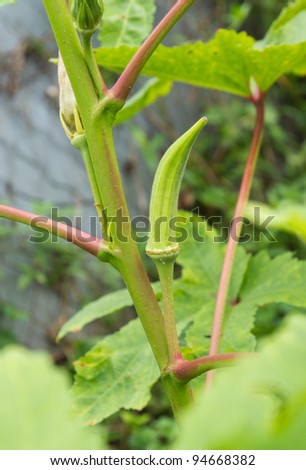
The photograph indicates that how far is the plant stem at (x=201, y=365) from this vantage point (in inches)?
18.7

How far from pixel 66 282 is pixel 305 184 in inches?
49.6

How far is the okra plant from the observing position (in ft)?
0.67

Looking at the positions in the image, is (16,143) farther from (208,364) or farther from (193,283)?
(208,364)

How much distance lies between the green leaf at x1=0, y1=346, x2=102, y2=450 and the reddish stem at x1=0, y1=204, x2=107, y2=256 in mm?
319

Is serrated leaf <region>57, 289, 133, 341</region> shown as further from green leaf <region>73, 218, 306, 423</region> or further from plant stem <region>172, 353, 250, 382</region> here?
plant stem <region>172, 353, 250, 382</region>

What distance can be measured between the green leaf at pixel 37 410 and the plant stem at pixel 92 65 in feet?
1.17

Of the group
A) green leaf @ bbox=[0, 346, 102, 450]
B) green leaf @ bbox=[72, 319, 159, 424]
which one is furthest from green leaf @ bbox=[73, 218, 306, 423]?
green leaf @ bbox=[0, 346, 102, 450]

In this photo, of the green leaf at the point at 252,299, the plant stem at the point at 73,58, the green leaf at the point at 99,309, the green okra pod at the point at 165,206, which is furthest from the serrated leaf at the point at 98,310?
the plant stem at the point at 73,58

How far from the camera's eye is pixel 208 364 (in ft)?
1.60

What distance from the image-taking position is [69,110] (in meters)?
0.57

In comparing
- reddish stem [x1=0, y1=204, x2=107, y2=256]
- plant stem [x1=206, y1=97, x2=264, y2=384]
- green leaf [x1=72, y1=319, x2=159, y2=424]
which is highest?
reddish stem [x1=0, y1=204, x2=107, y2=256]

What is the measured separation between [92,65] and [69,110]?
59 millimetres

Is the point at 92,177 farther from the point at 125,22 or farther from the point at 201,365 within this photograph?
the point at 125,22
